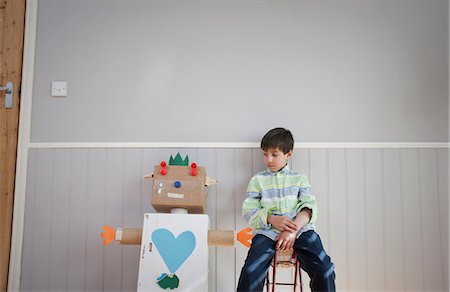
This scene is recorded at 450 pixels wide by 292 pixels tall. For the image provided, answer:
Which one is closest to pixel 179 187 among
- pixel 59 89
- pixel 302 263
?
pixel 302 263

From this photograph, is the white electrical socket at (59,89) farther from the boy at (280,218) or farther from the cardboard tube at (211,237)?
the boy at (280,218)

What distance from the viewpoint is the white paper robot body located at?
2.04 m

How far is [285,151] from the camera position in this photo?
2.21 m

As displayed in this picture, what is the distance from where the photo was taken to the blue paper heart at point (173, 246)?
6.79 ft

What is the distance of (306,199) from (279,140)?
30cm

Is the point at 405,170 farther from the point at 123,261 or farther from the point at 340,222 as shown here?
the point at 123,261

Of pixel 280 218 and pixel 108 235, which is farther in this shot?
pixel 108 235

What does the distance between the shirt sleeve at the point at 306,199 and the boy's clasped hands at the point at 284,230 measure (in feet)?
0.36

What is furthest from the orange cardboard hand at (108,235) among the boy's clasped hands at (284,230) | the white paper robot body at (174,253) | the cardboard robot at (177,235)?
the boy's clasped hands at (284,230)

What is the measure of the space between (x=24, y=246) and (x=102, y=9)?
4.40 ft

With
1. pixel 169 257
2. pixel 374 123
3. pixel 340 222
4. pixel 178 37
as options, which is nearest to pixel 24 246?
pixel 169 257

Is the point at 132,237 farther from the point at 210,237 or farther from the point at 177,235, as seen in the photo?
the point at 210,237

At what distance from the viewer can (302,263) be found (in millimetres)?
1976

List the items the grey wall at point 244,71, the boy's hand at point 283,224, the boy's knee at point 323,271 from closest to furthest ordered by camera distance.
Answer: the boy's knee at point 323,271, the boy's hand at point 283,224, the grey wall at point 244,71
